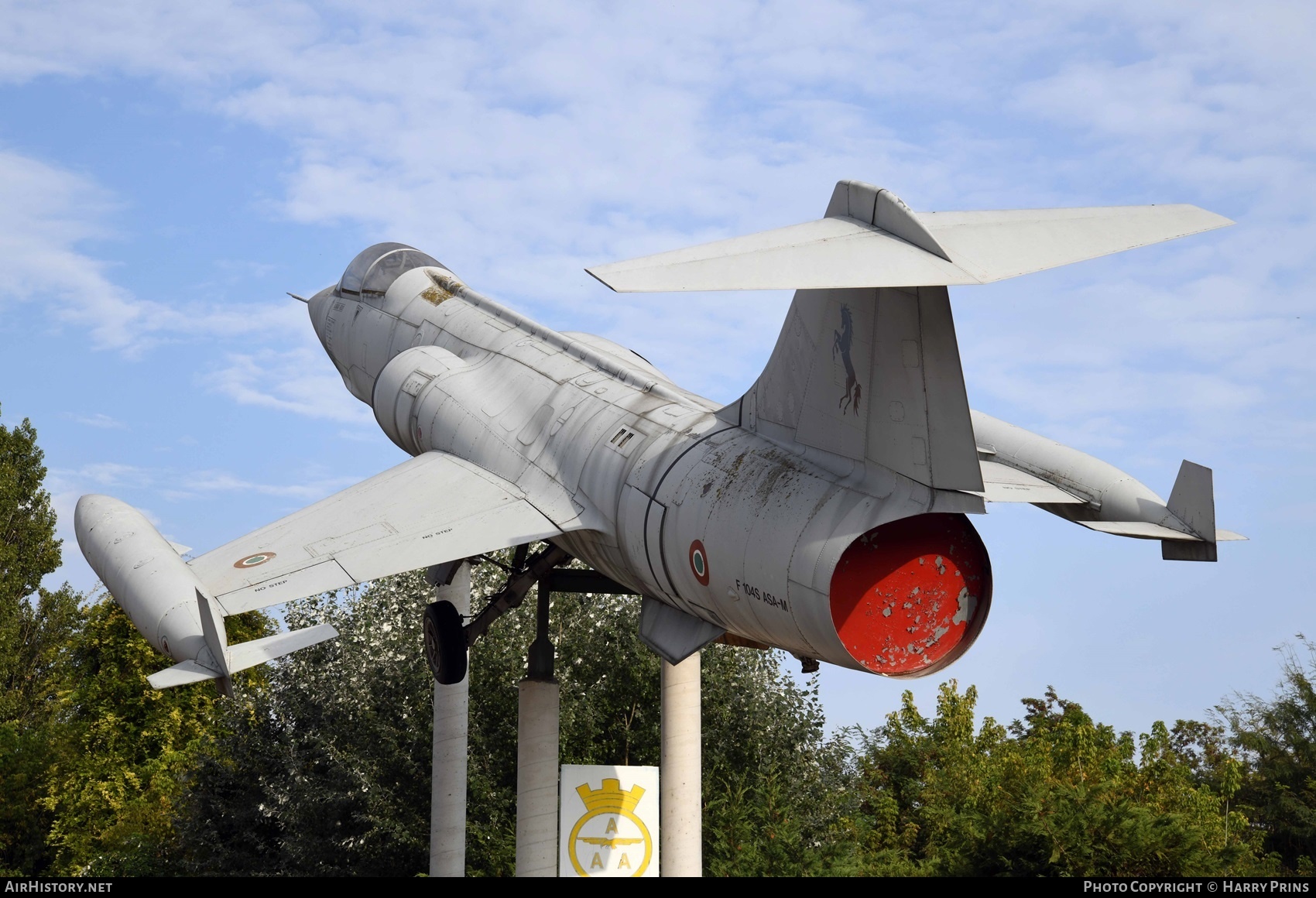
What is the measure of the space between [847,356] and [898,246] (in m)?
1.20

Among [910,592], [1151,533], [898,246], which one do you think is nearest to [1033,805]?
[1151,533]

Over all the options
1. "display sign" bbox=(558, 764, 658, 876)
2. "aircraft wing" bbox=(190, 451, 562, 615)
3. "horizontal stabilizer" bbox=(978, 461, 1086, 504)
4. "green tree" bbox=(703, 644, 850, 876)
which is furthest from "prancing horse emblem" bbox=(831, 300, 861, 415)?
"green tree" bbox=(703, 644, 850, 876)

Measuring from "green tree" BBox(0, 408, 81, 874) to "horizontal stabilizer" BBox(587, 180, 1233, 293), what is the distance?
3231 cm

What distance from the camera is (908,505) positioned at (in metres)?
8.14

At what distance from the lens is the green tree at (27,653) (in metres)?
34.2

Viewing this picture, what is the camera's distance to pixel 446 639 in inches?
499

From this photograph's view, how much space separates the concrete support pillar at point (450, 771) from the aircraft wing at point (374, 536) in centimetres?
439

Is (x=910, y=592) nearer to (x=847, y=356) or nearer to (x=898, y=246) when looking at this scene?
(x=847, y=356)

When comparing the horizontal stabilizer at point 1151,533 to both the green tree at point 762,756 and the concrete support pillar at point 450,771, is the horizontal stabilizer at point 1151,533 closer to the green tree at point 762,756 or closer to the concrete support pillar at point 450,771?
the concrete support pillar at point 450,771

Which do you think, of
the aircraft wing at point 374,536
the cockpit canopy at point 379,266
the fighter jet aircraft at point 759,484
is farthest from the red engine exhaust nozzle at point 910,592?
the cockpit canopy at point 379,266

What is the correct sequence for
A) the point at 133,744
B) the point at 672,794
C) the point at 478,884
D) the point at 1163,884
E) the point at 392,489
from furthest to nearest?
the point at 133,744 < the point at 672,794 < the point at 1163,884 < the point at 392,489 < the point at 478,884

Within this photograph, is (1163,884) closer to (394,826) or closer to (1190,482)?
(1190,482)

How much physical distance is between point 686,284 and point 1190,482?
586 cm

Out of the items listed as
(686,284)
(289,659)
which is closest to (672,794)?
(686,284)
